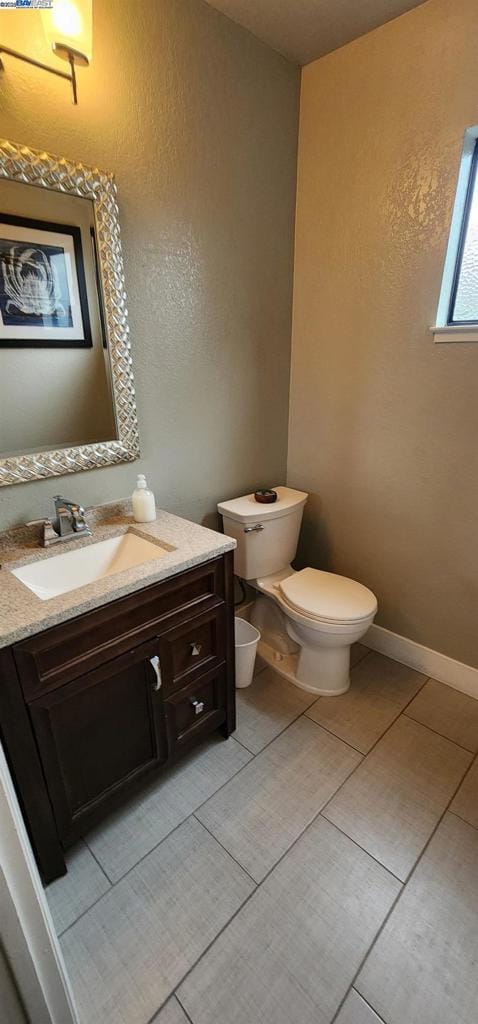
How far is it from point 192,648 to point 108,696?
29 centimetres

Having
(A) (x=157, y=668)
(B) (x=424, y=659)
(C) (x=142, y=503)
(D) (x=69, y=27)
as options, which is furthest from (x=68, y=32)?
(B) (x=424, y=659)

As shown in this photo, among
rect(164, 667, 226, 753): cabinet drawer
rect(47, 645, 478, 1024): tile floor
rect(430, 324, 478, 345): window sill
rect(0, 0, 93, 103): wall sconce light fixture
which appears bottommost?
rect(47, 645, 478, 1024): tile floor

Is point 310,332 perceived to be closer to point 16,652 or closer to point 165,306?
point 165,306

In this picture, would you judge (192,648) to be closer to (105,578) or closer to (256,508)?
(105,578)

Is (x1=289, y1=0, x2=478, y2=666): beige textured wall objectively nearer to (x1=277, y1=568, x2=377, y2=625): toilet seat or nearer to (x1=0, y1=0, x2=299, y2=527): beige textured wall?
(x1=0, y1=0, x2=299, y2=527): beige textured wall

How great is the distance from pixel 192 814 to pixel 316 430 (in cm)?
162

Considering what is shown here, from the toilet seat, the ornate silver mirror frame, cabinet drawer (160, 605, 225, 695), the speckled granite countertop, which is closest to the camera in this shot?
the speckled granite countertop

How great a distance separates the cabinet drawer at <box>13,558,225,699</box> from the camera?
975 millimetres

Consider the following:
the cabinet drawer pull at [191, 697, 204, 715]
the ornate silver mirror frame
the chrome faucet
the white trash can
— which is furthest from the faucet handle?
the white trash can

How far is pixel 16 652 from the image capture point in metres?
0.93

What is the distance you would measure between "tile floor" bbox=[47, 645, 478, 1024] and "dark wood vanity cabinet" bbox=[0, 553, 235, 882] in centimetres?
17

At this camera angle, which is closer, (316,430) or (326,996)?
(326,996)

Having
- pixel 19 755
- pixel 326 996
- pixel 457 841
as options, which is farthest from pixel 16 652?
pixel 457 841

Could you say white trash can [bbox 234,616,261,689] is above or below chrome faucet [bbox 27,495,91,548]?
below
